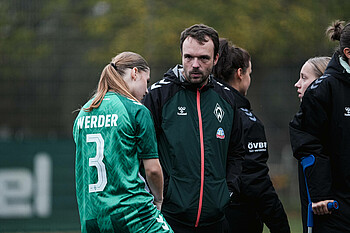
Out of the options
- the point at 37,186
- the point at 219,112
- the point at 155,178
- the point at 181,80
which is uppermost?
the point at 181,80

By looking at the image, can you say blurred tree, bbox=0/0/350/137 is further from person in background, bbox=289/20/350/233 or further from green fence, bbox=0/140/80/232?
person in background, bbox=289/20/350/233

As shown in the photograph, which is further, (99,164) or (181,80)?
(181,80)

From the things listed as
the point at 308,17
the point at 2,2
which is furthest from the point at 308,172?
the point at 308,17

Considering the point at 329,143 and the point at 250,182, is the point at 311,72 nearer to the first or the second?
the point at 329,143

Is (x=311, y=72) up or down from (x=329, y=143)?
up

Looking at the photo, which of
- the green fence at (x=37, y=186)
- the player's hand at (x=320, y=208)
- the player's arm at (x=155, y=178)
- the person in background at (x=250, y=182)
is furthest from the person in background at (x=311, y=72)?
the green fence at (x=37, y=186)

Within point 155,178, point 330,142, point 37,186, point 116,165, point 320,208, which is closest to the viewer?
point 116,165

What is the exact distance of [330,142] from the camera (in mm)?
4523

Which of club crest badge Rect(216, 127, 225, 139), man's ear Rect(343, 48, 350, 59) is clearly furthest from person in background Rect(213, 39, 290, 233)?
man's ear Rect(343, 48, 350, 59)

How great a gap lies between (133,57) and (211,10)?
13.0 metres

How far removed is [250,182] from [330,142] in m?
0.86

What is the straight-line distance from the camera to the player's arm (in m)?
3.96

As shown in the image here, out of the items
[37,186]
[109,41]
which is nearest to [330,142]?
[37,186]

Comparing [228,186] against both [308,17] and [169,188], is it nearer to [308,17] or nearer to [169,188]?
[169,188]
